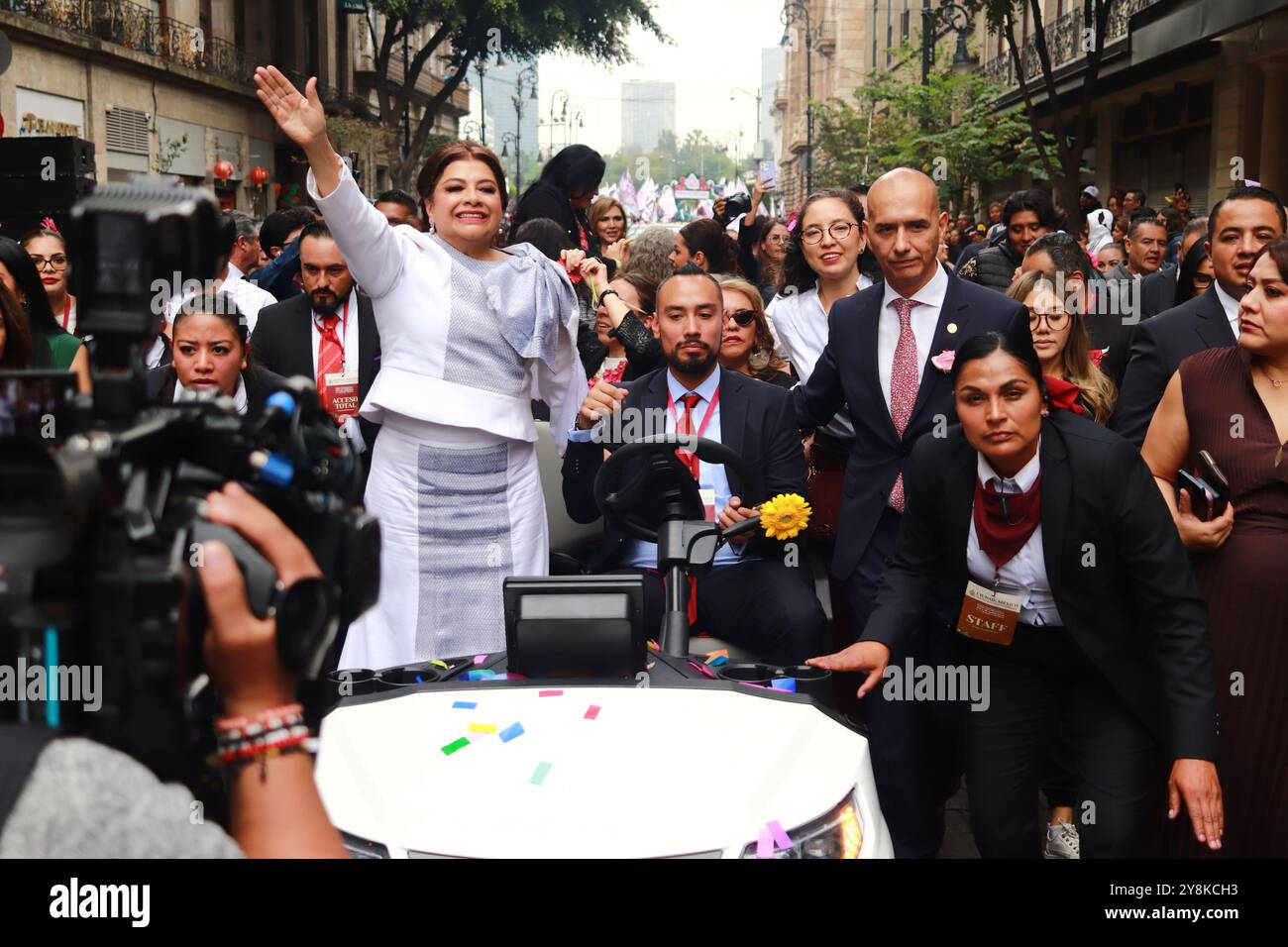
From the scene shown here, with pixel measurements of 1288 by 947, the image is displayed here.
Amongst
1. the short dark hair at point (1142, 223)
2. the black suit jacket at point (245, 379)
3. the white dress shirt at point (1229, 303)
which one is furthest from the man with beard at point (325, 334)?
the short dark hair at point (1142, 223)

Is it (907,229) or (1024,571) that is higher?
(907,229)

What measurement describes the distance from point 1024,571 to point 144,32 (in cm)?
2897

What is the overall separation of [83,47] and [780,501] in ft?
82.7

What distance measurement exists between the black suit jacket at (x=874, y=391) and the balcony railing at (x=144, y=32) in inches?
875

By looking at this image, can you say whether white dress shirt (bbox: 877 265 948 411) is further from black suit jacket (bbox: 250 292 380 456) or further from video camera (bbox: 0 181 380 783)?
video camera (bbox: 0 181 380 783)

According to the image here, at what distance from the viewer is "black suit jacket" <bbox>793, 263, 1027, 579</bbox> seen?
4566mm

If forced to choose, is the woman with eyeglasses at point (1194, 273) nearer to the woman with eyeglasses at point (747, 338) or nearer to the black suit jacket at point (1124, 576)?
the woman with eyeglasses at point (747, 338)

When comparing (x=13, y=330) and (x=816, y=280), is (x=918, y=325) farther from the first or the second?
(x=13, y=330)

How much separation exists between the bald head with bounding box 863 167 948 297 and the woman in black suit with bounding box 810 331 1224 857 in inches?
34.9

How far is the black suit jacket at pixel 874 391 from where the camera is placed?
4566mm

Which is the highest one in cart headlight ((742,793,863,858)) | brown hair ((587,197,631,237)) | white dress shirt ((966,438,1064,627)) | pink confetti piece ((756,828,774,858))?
brown hair ((587,197,631,237))

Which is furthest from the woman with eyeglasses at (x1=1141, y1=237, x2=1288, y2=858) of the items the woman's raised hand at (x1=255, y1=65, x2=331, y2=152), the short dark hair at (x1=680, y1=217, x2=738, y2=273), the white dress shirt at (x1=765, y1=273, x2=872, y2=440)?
the short dark hair at (x1=680, y1=217, x2=738, y2=273)

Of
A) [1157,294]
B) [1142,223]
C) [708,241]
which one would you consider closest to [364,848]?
[1157,294]

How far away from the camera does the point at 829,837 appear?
2725 mm
